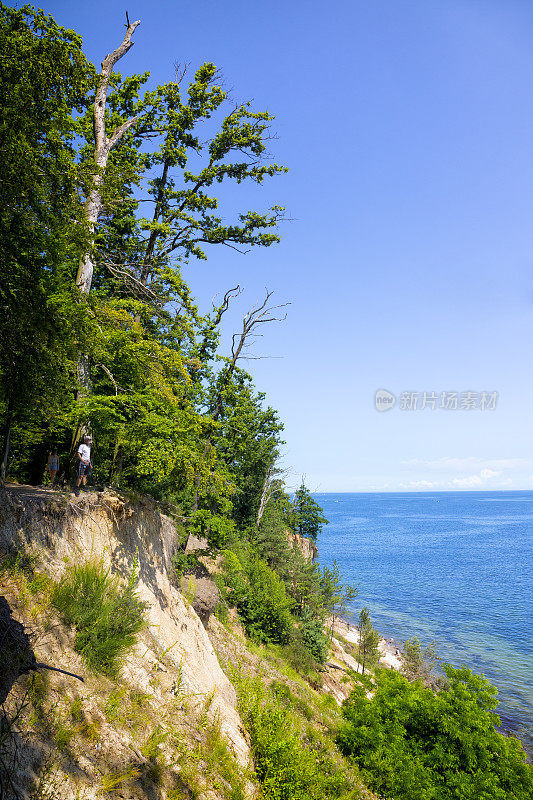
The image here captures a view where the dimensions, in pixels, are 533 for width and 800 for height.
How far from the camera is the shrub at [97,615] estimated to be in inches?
269

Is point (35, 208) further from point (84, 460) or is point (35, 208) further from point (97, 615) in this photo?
point (97, 615)

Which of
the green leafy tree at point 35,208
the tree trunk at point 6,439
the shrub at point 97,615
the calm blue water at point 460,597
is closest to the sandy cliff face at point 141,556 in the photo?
the shrub at point 97,615

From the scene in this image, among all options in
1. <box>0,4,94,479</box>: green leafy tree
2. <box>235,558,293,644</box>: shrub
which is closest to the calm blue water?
A: <box>235,558,293,644</box>: shrub

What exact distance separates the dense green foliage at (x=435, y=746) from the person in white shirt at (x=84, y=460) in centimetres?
1273

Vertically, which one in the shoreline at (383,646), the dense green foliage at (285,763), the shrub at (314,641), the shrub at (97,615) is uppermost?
the shrub at (97,615)

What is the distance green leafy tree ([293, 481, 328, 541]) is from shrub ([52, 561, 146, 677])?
45699 millimetres

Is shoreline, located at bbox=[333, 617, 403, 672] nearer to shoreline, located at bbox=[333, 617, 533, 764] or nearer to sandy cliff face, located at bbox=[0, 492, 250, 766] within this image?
shoreline, located at bbox=[333, 617, 533, 764]

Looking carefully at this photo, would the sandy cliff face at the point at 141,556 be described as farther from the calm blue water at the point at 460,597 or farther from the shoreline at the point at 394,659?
the calm blue water at the point at 460,597

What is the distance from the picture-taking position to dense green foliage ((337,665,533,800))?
39.8ft

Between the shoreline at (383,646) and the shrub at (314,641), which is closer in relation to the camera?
the shrub at (314,641)

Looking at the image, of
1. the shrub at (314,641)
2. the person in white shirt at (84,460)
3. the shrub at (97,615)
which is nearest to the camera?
the shrub at (97,615)

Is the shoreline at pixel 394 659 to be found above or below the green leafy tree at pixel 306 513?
below

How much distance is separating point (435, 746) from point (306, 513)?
1572 inches

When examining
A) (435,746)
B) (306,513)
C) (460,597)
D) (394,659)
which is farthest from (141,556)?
(460,597)
